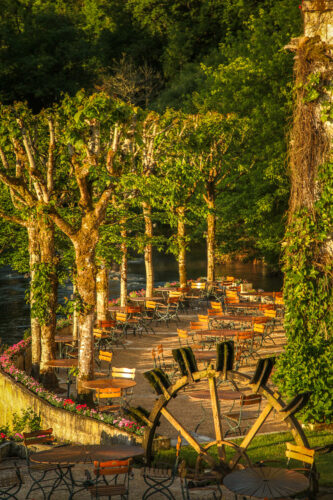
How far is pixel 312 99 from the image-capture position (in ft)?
42.0

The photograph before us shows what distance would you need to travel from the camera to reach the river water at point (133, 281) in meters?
40.1

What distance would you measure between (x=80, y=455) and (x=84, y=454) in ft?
0.23

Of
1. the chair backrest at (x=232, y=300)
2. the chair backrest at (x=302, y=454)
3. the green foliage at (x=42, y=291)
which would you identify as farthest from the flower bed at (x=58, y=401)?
the chair backrest at (x=232, y=300)

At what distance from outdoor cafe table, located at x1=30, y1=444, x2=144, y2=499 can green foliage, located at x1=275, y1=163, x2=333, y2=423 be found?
13.7 feet

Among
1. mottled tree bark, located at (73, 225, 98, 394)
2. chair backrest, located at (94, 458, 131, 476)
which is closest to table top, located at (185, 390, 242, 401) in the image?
mottled tree bark, located at (73, 225, 98, 394)

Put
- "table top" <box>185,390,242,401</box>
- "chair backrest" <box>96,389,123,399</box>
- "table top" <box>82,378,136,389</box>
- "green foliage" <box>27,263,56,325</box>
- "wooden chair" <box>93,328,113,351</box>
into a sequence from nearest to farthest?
"table top" <box>185,390,242,401</box>
"chair backrest" <box>96,389,123,399</box>
"table top" <box>82,378,136,389</box>
"green foliage" <box>27,263,56,325</box>
"wooden chair" <box>93,328,113,351</box>

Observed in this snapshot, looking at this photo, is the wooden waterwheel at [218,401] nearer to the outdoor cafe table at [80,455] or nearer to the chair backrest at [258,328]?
the outdoor cafe table at [80,455]

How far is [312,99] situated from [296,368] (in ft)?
17.0

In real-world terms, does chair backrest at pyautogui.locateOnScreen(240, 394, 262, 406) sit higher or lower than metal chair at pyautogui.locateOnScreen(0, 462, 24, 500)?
higher

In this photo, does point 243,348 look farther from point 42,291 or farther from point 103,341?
point 42,291

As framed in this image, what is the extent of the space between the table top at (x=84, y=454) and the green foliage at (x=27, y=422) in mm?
4430

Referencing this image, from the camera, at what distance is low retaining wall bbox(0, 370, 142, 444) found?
1195 cm

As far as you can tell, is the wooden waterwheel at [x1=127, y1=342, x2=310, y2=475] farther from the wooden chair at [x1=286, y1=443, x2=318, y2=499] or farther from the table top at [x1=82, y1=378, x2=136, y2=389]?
the table top at [x1=82, y1=378, x2=136, y2=389]

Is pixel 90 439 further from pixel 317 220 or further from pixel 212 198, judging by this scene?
pixel 212 198
